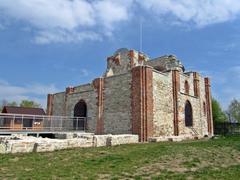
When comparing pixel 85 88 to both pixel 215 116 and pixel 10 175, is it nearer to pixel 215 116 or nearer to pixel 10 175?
pixel 10 175

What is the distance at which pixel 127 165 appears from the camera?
27.3ft

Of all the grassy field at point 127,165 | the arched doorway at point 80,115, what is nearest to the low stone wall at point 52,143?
the grassy field at point 127,165

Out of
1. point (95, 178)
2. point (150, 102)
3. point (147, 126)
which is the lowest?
point (95, 178)

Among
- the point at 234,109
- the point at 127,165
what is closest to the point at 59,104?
the point at 127,165

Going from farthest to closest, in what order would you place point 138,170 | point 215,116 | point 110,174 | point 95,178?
point 215,116 < point 138,170 < point 110,174 < point 95,178

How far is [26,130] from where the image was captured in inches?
742

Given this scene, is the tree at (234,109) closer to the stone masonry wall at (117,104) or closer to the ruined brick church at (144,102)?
the ruined brick church at (144,102)

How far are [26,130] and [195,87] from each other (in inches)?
619

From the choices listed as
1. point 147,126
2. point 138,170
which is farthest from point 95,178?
point 147,126

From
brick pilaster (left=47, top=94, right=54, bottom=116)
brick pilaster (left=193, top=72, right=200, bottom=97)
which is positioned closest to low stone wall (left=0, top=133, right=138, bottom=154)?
brick pilaster (left=193, top=72, right=200, bottom=97)

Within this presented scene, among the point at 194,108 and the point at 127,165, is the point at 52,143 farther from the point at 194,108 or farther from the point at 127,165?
the point at 194,108

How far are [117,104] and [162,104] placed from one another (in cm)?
343

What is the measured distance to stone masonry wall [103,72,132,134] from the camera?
1827cm

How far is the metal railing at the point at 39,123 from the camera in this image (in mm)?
18369
